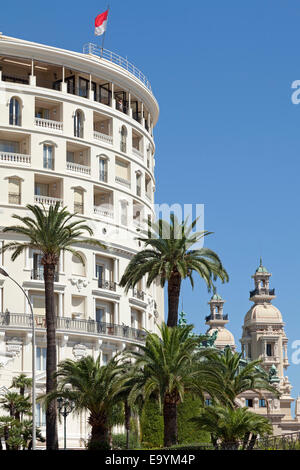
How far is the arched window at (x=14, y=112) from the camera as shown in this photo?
6862 centimetres

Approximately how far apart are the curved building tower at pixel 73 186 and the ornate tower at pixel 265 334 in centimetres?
7510

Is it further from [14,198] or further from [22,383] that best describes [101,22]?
[22,383]

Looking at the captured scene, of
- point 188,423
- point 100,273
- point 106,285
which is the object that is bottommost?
Answer: point 188,423

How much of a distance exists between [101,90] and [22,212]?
45.0 feet

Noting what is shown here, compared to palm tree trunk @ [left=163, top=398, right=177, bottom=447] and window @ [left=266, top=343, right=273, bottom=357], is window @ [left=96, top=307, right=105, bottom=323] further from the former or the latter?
window @ [left=266, top=343, right=273, bottom=357]

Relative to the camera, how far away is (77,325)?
66875 millimetres

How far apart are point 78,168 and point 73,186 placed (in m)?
1.70

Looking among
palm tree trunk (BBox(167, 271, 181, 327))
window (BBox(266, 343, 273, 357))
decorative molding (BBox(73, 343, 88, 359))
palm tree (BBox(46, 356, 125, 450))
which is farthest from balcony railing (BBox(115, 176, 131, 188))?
window (BBox(266, 343, 273, 357))

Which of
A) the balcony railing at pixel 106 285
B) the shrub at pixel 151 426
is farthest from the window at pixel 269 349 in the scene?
the shrub at pixel 151 426

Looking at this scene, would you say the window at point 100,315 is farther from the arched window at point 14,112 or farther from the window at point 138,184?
the arched window at point 14,112

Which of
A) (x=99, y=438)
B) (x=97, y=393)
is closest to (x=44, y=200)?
(x=97, y=393)
